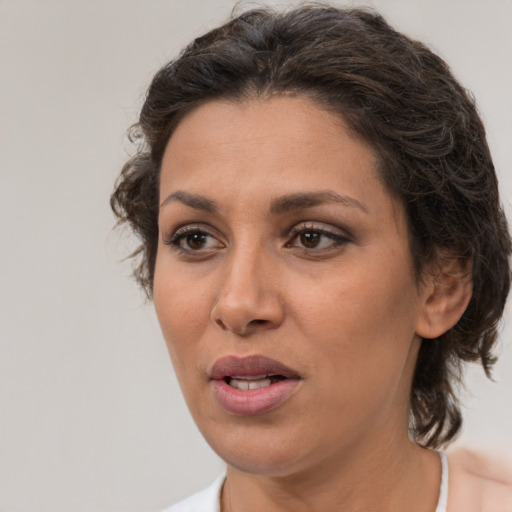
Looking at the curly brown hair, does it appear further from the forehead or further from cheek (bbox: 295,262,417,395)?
cheek (bbox: 295,262,417,395)

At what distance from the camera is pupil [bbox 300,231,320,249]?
260cm

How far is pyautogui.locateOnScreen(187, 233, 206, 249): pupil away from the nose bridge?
172mm

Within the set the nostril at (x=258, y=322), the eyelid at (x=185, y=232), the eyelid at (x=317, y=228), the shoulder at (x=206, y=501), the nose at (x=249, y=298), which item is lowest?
the shoulder at (x=206, y=501)

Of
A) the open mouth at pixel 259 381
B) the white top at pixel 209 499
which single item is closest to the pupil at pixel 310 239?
the open mouth at pixel 259 381

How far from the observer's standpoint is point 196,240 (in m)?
2.75

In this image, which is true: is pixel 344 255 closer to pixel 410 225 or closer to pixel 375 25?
pixel 410 225

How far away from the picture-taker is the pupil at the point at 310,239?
260cm

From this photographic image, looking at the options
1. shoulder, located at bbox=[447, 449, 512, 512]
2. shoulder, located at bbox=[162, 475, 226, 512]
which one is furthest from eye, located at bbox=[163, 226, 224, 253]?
shoulder, located at bbox=[447, 449, 512, 512]

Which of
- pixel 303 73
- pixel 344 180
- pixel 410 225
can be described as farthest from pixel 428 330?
pixel 303 73

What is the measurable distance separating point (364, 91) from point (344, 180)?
0.25m

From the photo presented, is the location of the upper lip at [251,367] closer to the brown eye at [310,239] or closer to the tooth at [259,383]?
the tooth at [259,383]

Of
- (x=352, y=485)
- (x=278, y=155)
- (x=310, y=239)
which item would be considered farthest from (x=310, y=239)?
(x=352, y=485)

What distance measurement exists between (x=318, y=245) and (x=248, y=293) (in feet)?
0.79

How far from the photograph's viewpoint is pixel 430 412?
3.35 meters
